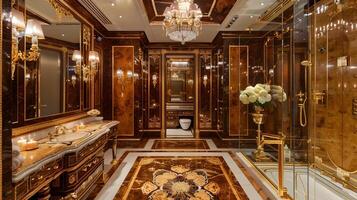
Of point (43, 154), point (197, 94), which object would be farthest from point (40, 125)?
point (197, 94)

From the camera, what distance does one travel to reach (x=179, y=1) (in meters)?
3.77

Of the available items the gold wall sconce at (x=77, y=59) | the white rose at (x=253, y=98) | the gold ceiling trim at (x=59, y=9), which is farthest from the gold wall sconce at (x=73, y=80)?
the white rose at (x=253, y=98)

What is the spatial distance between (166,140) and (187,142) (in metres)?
0.67

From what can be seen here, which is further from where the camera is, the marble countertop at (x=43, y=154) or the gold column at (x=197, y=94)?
the gold column at (x=197, y=94)

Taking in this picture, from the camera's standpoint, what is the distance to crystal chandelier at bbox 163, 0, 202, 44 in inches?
148

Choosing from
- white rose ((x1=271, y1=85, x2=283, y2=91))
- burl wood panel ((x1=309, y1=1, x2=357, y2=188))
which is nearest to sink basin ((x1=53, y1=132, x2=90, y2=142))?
white rose ((x1=271, y1=85, x2=283, y2=91))

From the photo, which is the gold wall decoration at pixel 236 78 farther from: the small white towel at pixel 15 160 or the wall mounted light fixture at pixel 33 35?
the small white towel at pixel 15 160

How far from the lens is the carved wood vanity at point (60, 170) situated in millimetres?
1833

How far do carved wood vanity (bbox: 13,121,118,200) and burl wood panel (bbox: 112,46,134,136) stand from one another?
9.49ft

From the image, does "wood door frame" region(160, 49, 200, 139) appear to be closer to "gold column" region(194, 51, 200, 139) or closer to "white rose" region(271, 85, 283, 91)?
"gold column" region(194, 51, 200, 139)

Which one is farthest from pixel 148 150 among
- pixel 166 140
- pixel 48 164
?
pixel 48 164

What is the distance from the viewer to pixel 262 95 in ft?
14.9

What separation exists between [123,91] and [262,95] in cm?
364

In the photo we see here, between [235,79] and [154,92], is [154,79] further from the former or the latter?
[235,79]
